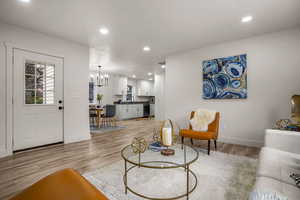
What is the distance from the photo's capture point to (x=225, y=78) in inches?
139

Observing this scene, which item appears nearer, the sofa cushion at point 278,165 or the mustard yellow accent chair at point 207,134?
the sofa cushion at point 278,165

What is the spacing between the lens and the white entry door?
2873mm

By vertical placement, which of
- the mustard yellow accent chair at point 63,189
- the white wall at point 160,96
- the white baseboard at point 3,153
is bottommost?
the white baseboard at point 3,153

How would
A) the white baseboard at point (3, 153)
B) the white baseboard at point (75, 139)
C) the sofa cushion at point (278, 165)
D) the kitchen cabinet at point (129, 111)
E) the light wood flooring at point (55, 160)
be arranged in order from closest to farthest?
the sofa cushion at point (278, 165)
the light wood flooring at point (55, 160)
the white baseboard at point (3, 153)
the white baseboard at point (75, 139)
the kitchen cabinet at point (129, 111)

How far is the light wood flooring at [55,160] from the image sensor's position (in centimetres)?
188

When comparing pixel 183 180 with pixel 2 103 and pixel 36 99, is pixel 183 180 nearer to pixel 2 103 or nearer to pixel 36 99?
pixel 36 99

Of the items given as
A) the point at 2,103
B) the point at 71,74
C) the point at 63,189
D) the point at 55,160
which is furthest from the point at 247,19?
the point at 2,103

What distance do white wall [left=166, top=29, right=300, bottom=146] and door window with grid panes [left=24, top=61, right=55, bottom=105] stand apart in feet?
11.7

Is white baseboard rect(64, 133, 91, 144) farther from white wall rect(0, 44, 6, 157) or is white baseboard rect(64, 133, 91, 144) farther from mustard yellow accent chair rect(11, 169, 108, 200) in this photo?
mustard yellow accent chair rect(11, 169, 108, 200)

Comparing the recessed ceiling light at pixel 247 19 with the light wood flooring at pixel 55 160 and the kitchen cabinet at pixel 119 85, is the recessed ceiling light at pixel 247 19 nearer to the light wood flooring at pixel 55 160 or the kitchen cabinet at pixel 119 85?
the light wood flooring at pixel 55 160

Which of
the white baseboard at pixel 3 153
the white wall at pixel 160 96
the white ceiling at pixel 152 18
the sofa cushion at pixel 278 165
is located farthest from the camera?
the white wall at pixel 160 96

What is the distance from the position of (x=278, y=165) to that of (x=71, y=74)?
4.09 metres

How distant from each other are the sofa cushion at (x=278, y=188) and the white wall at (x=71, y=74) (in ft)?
12.2

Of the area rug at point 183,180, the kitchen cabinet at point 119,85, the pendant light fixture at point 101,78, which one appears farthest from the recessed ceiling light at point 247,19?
the kitchen cabinet at point 119,85
